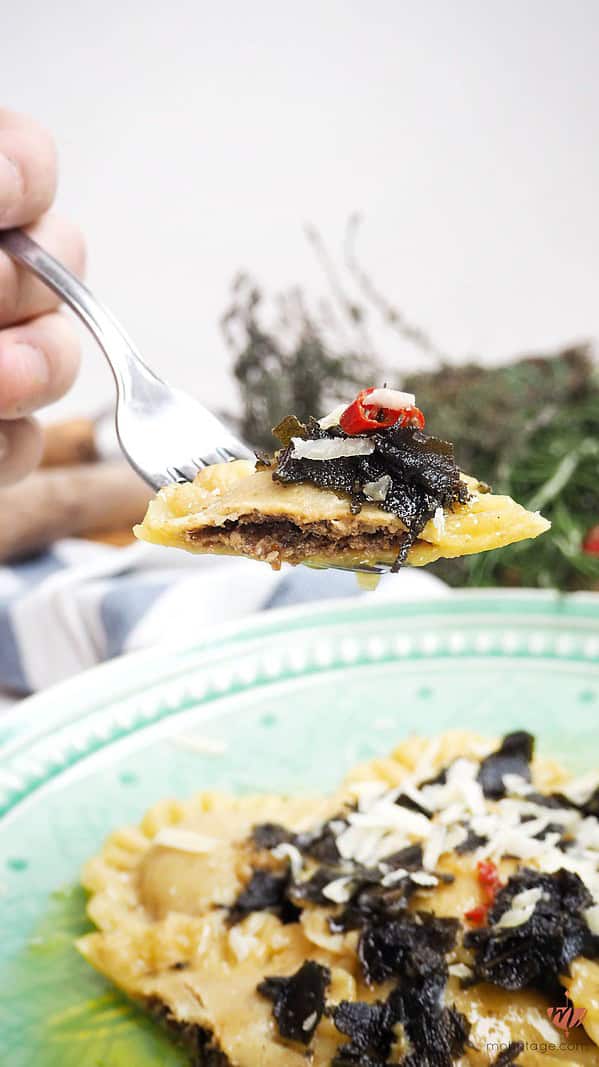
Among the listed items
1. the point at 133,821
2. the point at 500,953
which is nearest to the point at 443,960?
the point at 500,953

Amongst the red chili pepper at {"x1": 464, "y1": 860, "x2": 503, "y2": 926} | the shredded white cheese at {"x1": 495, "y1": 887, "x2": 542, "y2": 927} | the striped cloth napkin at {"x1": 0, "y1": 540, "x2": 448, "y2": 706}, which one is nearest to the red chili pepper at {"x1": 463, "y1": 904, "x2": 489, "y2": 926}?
the red chili pepper at {"x1": 464, "y1": 860, "x2": 503, "y2": 926}

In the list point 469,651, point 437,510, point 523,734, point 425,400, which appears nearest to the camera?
point 437,510

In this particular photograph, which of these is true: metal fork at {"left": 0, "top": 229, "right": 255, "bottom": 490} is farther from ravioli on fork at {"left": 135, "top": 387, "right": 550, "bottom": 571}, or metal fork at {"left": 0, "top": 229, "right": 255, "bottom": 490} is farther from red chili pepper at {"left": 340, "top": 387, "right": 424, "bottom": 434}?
red chili pepper at {"left": 340, "top": 387, "right": 424, "bottom": 434}

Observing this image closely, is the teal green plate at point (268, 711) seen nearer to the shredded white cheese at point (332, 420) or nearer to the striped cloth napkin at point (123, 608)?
the striped cloth napkin at point (123, 608)

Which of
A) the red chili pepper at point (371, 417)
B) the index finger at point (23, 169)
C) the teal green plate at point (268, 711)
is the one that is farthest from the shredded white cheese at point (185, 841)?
the index finger at point (23, 169)

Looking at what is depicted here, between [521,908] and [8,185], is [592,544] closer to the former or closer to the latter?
[521,908]

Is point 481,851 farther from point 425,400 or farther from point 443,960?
point 425,400
